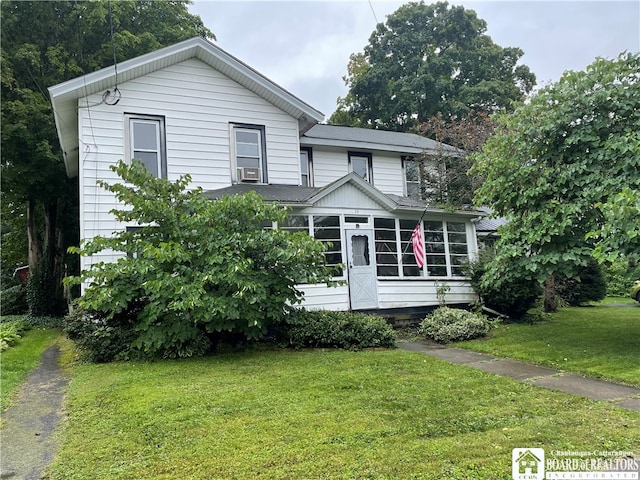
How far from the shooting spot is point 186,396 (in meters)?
5.55

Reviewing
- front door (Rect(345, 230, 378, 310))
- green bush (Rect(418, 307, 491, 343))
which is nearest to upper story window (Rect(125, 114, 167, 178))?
front door (Rect(345, 230, 378, 310))

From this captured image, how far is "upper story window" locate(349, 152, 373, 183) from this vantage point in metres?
15.6

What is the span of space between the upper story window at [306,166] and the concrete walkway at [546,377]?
7.44 meters

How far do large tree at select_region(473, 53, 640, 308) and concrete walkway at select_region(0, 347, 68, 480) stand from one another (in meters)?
8.18

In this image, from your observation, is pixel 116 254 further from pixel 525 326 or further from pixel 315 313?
pixel 525 326

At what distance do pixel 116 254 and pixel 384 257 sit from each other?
23.6 ft

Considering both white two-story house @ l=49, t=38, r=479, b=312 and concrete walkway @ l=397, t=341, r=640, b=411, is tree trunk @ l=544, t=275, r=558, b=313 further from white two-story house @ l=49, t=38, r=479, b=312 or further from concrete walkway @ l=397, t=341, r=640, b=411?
concrete walkway @ l=397, t=341, r=640, b=411

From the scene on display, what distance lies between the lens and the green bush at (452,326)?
1047 centimetres

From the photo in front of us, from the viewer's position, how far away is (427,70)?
101 ft

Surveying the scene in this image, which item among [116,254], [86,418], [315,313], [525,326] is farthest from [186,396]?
[525,326]

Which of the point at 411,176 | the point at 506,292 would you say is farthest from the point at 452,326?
Result: the point at 411,176

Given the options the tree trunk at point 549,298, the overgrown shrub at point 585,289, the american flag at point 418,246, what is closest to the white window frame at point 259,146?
the american flag at point 418,246

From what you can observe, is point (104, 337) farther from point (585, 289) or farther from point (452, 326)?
point (585, 289)

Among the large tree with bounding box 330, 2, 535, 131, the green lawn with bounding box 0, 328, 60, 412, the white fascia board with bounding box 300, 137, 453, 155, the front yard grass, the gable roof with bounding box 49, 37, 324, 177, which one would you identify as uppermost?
the large tree with bounding box 330, 2, 535, 131
